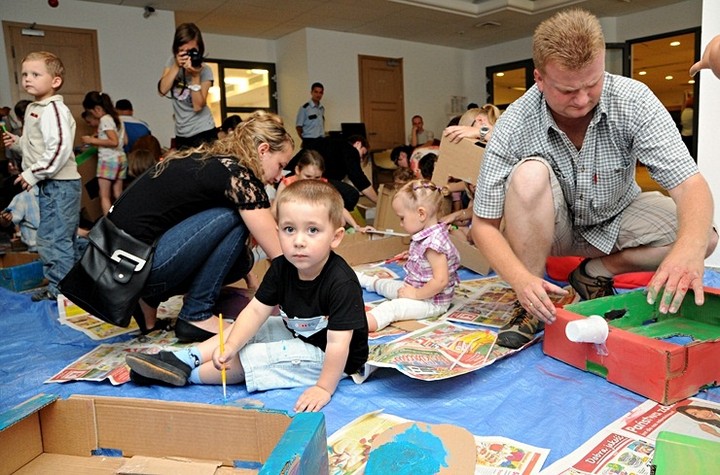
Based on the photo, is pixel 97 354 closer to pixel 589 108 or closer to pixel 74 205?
pixel 74 205

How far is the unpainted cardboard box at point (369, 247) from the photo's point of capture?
2.76 m

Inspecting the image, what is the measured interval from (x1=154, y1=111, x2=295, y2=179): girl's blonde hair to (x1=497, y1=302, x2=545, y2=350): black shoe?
34.2 inches

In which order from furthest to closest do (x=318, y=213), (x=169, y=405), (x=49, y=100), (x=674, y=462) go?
(x=49, y=100)
(x=318, y=213)
(x=169, y=405)
(x=674, y=462)

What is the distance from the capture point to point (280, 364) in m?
1.36

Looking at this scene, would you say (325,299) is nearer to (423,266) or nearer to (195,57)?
(423,266)

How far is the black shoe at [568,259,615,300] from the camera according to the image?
173 centimetres

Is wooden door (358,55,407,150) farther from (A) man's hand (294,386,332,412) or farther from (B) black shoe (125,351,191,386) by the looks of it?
(A) man's hand (294,386,332,412)

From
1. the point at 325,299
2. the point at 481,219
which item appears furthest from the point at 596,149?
the point at 325,299

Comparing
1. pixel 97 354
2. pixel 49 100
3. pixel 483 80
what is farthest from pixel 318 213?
pixel 483 80


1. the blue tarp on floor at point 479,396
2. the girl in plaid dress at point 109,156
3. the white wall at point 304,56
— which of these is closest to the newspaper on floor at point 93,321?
the blue tarp on floor at point 479,396

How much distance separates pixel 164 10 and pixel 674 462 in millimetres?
6717

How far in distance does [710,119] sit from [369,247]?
1.66 meters

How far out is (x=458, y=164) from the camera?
7.34ft

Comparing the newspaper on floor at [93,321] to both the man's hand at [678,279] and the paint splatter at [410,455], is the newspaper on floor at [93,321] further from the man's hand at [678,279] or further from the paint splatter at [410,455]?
the man's hand at [678,279]
